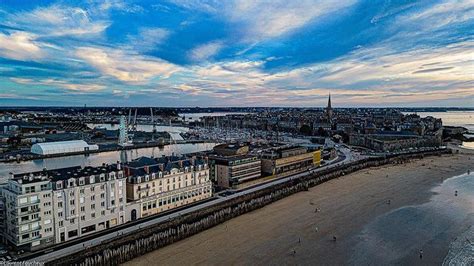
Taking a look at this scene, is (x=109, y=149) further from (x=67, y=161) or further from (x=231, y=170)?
(x=231, y=170)

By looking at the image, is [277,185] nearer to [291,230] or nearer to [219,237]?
[291,230]

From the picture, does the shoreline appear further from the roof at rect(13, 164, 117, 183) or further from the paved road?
the paved road

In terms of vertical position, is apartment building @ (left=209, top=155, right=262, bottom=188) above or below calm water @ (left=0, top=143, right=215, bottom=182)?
above

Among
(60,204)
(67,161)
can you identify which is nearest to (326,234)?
(60,204)

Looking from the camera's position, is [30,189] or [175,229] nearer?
[30,189]

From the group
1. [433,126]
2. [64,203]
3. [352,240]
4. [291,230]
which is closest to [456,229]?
[352,240]

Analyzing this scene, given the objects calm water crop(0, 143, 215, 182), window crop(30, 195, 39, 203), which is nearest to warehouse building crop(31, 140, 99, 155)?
calm water crop(0, 143, 215, 182)

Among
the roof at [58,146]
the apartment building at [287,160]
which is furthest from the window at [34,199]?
the roof at [58,146]
